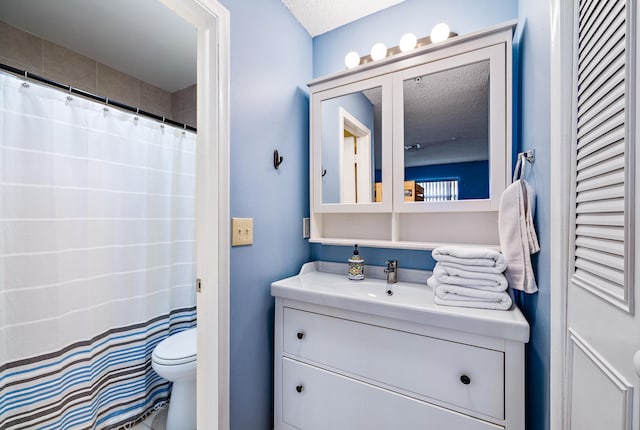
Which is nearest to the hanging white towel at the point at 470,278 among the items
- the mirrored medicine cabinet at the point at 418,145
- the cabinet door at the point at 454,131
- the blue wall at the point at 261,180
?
the mirrored medicine cabinet at the point at 418,145

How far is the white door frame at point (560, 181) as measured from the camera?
0.64 meters

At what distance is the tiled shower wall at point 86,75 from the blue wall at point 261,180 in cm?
136

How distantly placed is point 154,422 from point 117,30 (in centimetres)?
243

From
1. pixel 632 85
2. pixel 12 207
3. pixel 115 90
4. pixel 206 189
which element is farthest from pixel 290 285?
pixel 115 90

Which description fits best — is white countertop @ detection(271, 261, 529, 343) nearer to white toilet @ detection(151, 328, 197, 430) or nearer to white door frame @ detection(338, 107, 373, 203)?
white door frame @ detection(338, 107, 373, 203)

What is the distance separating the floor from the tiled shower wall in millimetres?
2215

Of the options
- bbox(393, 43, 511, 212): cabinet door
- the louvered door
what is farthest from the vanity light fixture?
the louvered door

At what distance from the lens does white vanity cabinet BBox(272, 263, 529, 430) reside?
0.85 m

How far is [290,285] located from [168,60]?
6.37 ft

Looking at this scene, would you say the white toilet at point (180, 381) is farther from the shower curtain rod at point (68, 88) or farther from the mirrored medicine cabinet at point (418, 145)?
the shower curtain rod at point (68, 88)

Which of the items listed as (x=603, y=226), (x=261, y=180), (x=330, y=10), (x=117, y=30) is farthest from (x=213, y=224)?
(x=117, y=30)

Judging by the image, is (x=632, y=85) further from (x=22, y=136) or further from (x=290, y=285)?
(x=22, y=136)

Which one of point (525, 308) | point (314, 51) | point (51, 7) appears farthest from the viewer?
point (314, 51)

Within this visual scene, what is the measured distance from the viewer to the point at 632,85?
429mm
